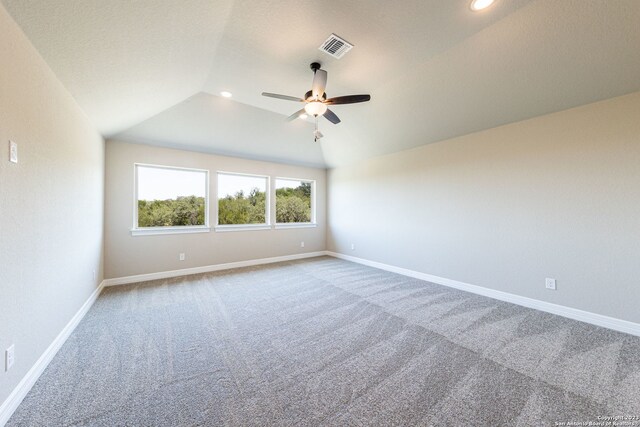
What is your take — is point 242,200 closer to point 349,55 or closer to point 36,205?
point 36,205

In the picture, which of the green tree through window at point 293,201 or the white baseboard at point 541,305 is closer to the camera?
the white baseboard at point 541,305

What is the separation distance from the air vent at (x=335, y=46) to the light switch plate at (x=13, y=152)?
8.36 ft

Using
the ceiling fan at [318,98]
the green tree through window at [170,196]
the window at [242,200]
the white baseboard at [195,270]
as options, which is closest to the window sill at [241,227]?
the window at [242,200]

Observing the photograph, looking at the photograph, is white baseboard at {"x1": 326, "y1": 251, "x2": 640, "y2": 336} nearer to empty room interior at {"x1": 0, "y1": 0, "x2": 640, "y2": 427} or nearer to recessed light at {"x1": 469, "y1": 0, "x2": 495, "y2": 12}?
empty room interior at {"x1": 0, "y1": 0, "x2": 640, "y2": 427}

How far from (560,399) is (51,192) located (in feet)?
14.1

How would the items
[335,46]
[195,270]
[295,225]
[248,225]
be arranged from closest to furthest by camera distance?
1. [335,46]
2. [195,270]
3. [248,225]
4. [295,225]

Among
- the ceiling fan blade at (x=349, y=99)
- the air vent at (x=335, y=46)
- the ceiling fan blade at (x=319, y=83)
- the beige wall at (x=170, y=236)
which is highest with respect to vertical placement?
the air vent at (x=335, y=46)

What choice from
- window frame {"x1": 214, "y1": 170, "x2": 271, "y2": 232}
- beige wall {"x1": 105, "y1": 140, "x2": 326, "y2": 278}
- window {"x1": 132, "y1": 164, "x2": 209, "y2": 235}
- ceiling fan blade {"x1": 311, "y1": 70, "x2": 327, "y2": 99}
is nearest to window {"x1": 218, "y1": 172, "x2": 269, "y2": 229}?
window frame {"x1": 214, "y1": 170, "x2": 271, "y2": 232}

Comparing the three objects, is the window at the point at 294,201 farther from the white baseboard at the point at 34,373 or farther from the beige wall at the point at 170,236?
the white baseboard at the point at 34,373

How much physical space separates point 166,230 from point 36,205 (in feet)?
8.97

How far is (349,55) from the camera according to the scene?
8.62 feet

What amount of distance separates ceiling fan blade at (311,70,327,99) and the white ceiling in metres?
0.28

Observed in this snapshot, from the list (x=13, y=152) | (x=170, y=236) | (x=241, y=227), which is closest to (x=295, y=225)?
(x=241, y=227)

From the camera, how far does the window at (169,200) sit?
4.33 m
